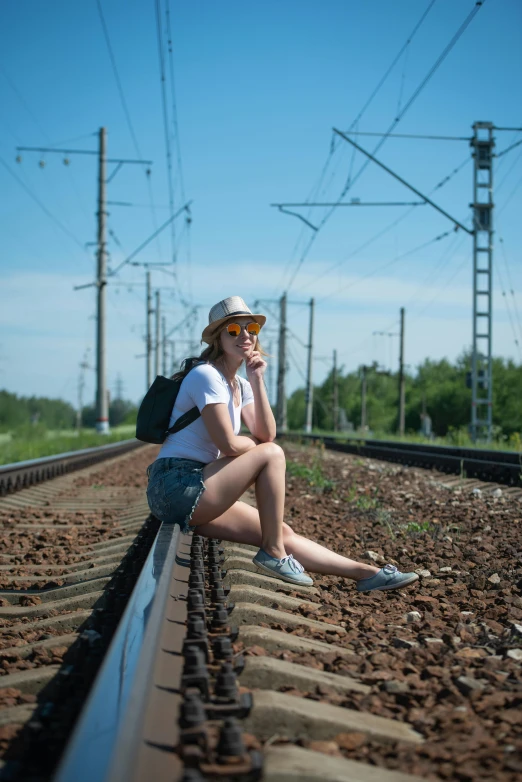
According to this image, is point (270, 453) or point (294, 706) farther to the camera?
point (270, 453)

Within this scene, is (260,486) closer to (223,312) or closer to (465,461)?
(223,312)

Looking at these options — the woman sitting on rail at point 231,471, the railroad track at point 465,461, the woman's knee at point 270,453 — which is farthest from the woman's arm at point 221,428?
the railroad track at point 465,461

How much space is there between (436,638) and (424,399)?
9147 centimetres

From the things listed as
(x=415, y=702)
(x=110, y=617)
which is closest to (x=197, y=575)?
(x=110, y=617)

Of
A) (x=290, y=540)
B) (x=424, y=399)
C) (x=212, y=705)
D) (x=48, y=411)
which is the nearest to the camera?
(x=212, y=705)

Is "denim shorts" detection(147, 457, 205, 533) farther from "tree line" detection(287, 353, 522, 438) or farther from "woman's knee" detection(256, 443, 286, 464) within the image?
"tree line" detection(287, 353, 522, 438)

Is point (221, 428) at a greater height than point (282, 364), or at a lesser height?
lesser

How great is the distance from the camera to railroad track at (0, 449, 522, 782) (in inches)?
74.4

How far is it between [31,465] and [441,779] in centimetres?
984

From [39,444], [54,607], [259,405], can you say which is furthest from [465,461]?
[54,607]

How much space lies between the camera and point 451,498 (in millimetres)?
9109

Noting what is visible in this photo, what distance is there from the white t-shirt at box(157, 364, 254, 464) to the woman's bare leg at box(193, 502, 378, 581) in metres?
0.32

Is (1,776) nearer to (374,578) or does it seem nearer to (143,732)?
(143,732)

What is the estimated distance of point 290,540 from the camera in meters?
4.32
